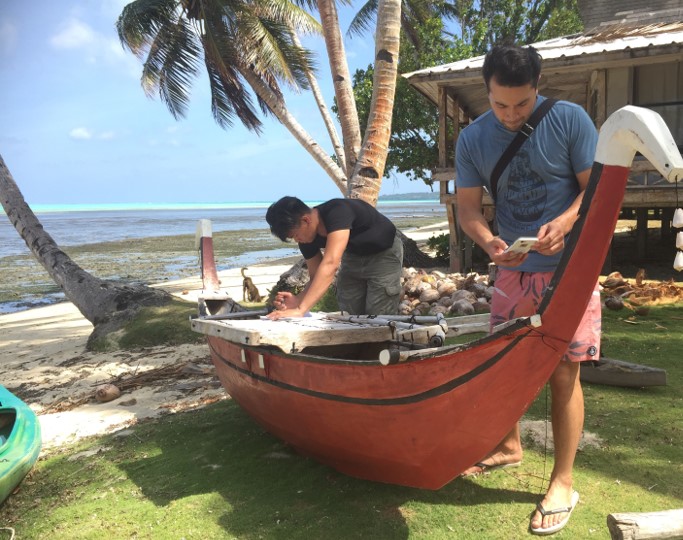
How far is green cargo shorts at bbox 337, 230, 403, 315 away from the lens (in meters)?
4.44

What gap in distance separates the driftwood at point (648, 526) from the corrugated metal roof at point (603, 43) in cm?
820

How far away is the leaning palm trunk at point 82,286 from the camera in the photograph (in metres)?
9.09

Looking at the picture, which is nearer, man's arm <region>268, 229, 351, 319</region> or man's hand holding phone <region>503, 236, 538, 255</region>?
man's hand holding phone <region>503, 236, 538, 255</region>

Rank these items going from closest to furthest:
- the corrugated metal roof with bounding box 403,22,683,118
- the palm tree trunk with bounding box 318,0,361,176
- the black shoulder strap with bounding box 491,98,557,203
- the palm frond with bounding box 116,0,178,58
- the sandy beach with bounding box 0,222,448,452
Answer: the black shoulder strap with bounding box 491,98,557,203 < the sandy beach with bounding box 0,222,448,452 < the corrugated metal roof with bounding box 403,22,683,118 < the palm tree trunk with bounding box 318,0,361,176 < the palm frond with bounding box 116,0,178,58

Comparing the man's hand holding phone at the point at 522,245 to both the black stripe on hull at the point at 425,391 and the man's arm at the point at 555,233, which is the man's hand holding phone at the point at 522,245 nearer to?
the man's arm at the point at 555,233

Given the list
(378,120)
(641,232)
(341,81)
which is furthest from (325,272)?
(641,232)

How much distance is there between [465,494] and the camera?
10.2 ft

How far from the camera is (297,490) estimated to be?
11.0 feet

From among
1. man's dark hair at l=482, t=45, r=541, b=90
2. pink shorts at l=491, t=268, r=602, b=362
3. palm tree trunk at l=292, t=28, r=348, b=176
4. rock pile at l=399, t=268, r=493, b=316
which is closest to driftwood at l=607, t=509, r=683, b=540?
pink shorts at l=491, t=268, r=602, b=362

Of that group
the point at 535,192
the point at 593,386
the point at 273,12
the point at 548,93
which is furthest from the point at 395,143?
the point at 535,192

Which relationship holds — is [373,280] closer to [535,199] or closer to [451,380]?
[535,199]

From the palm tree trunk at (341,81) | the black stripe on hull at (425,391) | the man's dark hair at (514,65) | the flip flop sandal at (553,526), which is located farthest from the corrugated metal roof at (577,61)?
the flip flop sandal at (553,526)

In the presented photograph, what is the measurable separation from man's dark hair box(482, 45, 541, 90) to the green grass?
2.02m

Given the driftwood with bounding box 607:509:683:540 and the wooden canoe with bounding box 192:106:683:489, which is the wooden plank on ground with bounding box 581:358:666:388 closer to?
the wooden canoe with bounding box 192:106:683:489
